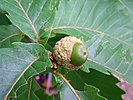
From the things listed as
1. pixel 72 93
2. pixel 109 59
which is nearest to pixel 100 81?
pixel 109 59

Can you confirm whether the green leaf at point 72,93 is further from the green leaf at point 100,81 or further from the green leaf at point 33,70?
the green leaf at point 100,81

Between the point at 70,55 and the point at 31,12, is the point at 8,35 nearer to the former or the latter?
the point at 31,12

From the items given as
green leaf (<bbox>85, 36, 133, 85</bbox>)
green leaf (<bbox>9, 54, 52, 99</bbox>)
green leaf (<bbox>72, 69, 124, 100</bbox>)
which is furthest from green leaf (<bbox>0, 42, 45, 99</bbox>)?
green leaf (<bbox>72, 69, 124, 100</bbox>)

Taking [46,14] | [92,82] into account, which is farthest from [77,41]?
[92,82]

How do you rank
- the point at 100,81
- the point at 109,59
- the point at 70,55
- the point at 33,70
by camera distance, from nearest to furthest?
the point at 33,70 → the point at 70,55 → the point at 109,59 → the point at 100,81

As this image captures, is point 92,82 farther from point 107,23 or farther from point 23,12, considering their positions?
point 23,12

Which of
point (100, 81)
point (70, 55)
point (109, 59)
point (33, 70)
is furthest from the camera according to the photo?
point (100, 81)
